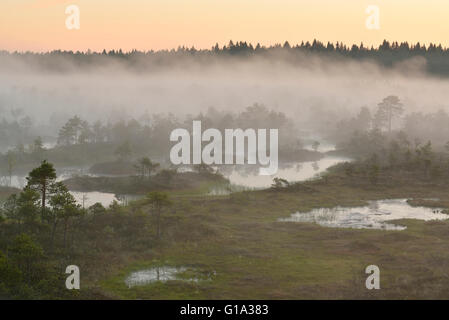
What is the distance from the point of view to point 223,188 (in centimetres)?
9938

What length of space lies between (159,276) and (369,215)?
3959cm

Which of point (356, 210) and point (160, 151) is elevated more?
point (160, 151)

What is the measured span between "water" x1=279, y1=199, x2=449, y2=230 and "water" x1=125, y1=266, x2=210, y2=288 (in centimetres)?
2686

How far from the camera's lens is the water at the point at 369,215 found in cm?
6831

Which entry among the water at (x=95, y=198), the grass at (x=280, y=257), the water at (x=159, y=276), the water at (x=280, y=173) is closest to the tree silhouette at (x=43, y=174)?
the grass at (x=280, y=257)

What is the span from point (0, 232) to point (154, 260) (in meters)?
17.1

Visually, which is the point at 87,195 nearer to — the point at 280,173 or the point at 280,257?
the point at 280,173

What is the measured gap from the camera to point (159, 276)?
46.5 meters

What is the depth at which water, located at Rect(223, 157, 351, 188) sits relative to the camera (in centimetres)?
10710

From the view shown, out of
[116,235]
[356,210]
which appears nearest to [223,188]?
[356,210]

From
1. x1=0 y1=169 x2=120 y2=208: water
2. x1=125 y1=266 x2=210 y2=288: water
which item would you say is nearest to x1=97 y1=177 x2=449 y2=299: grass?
x1=125 y1=266 x2=210 y2=288: water

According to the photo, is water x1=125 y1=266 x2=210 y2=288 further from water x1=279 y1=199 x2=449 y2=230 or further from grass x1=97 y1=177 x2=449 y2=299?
water x1=279 y1=199 x2=449 y2=230

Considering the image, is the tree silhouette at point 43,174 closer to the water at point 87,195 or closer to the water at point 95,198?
the water at point 87,195
